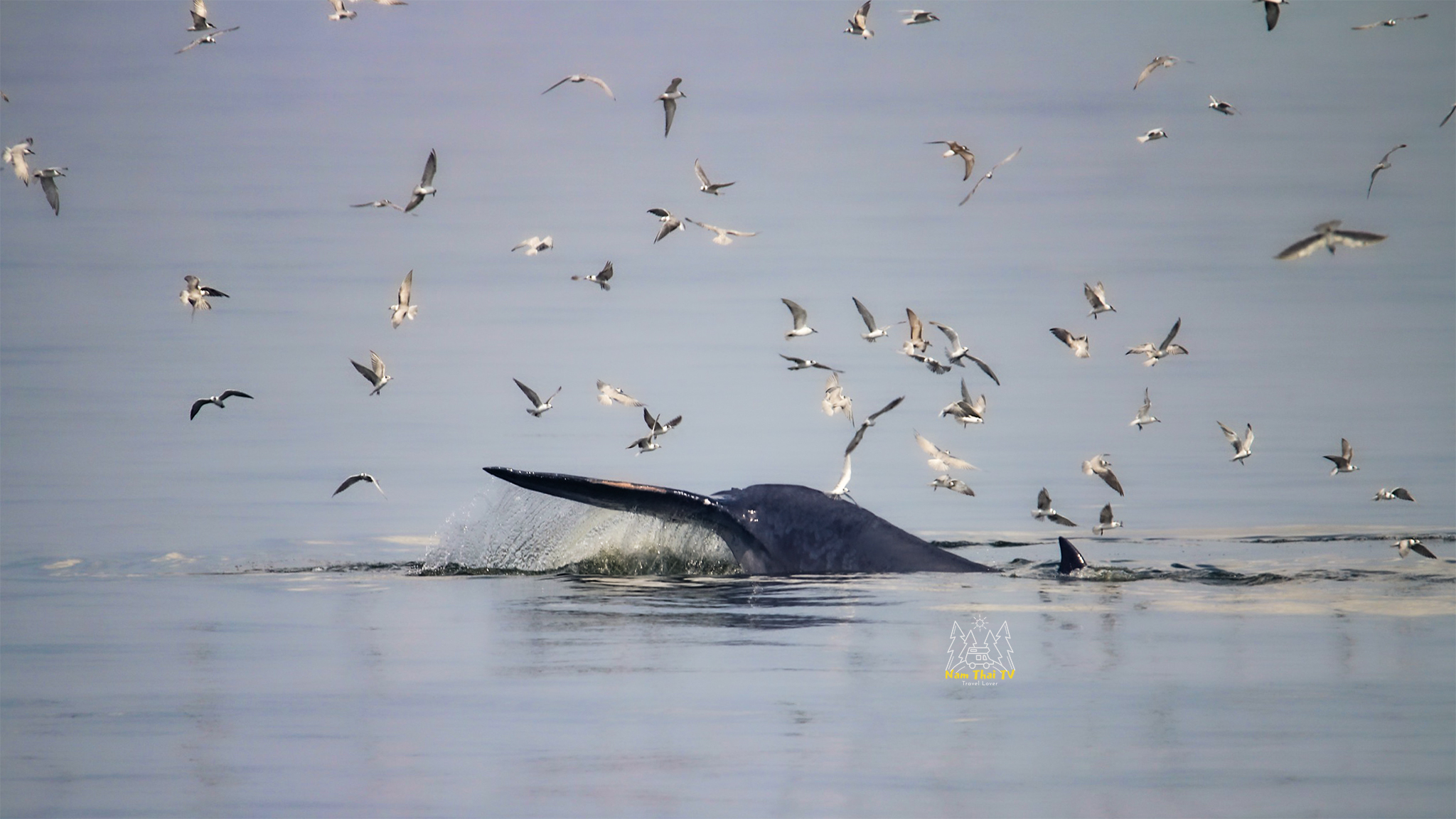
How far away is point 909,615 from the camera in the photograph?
13.3 m

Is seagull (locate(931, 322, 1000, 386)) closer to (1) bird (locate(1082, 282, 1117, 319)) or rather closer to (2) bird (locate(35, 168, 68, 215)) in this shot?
(1) bird (locate(1082, 282, 1117, 319))

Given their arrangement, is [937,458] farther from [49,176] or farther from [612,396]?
[49,176]

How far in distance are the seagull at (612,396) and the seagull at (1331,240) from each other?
990cm

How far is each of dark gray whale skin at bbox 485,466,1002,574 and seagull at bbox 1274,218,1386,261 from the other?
20.2 ft

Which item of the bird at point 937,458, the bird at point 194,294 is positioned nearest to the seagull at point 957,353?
the bird at point 937,458

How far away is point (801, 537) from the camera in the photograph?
1653cm

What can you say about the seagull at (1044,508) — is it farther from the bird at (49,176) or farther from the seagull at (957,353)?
the bird at (49,176)

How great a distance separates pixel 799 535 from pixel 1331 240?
7.00 m

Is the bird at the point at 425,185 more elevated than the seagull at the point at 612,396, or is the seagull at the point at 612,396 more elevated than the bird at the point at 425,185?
the bird at the point at 425,185

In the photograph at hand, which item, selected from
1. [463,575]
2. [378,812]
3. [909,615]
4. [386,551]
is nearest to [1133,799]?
[378,812]
